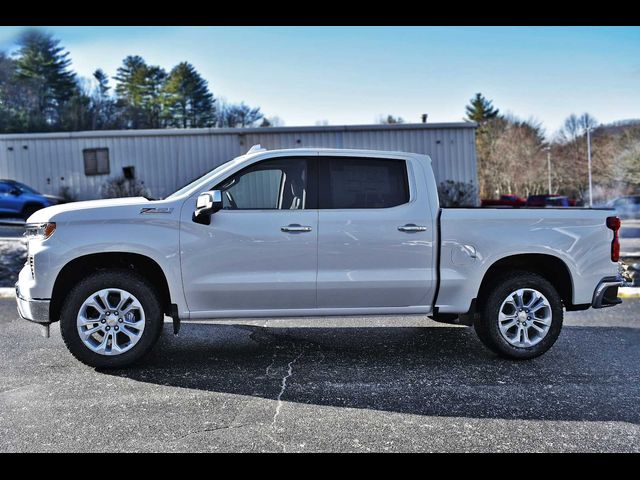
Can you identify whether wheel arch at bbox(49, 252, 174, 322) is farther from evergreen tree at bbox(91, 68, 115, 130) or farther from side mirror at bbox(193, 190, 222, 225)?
evergreen tree at bbox(91, 68, 115, 130)

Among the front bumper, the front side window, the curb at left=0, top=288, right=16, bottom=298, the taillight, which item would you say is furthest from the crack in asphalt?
the curb at left=0, top=288, right=16, bottom=298

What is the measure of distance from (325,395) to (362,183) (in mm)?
1995

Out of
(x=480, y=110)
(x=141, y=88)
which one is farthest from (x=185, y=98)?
(x=480, y=110)

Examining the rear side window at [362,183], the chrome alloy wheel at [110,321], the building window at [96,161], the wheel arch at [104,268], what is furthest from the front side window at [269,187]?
the building window at [96,161]

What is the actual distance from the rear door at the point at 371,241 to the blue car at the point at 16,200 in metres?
15.9

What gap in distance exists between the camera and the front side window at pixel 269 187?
518 cm

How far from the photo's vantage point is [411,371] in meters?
5.01

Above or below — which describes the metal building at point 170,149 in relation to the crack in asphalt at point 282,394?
above

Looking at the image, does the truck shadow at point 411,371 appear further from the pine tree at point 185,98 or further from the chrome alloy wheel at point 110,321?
the pine tree at point 185,98

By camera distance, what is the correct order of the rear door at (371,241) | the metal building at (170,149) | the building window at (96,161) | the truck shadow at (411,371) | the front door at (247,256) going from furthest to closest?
1. the building window at (96,161)
2. the metal building at (170,149)
3. the rear door at (371,241)
4. the front door at (247,256)
5. the truck shadow at (411,371)

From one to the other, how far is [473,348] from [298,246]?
7.07 feet

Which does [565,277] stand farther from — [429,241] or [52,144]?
[52,144]
